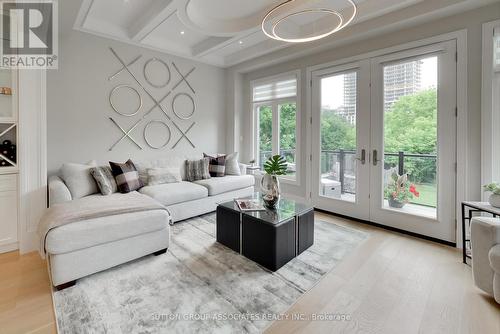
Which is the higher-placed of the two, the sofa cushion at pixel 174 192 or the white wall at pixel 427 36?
the white wall at pixel 427 36

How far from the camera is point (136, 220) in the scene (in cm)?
231

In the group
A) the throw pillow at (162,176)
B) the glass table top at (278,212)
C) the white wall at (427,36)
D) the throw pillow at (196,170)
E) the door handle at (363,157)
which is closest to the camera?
the glass table top at (278,212)

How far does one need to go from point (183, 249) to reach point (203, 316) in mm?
1107

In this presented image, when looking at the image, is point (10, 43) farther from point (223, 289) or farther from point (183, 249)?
point (223, 289)

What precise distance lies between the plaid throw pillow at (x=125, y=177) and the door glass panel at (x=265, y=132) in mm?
2615

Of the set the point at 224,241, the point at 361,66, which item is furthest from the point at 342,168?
the point at 224,241

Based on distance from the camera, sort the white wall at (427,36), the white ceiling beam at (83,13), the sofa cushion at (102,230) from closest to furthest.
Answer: the sofa cushion at (102,230) < the white wall at (427,36) < the white ceiling beam at (83,13)

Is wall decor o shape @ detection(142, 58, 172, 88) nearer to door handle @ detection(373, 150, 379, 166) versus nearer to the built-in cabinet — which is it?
the built-in cabinet

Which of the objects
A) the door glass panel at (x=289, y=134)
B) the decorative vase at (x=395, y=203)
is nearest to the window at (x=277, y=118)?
the door glass panel at (x=289, y=134)

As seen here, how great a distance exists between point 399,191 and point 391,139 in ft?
2.37

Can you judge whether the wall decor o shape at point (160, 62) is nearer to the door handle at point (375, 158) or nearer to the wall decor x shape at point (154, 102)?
the wall decor x shape at point (154, 102)

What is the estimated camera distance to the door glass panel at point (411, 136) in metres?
3.00

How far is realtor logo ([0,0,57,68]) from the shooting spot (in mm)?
2592

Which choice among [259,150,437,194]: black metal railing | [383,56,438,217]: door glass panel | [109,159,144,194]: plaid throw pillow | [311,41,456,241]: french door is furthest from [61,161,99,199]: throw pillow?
[383,56,438,217]: door glass panel
